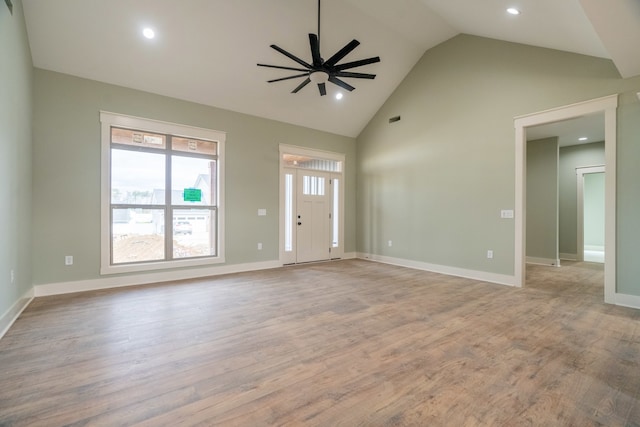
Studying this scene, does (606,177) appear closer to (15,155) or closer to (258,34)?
(258,34)

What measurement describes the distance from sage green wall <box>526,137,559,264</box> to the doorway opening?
176 inches

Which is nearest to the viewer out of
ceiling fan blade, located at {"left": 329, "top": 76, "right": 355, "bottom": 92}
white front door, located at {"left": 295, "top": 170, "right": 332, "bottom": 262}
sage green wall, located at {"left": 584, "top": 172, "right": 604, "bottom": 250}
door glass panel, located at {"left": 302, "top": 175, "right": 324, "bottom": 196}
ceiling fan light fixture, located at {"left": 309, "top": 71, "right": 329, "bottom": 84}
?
ceiling fan light fixture, located at {"left": 309, "top": 71, "right": 329, "bottom": 84}

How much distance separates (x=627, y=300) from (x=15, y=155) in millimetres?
7245

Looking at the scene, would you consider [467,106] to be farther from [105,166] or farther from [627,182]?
[105,166]

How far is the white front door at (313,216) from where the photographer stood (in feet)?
21.0

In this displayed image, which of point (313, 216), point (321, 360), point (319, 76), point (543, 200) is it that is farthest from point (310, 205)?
point (543, 200)

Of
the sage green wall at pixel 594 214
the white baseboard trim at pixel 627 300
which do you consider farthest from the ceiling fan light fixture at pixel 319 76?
the sage green wall at pixel 594 214

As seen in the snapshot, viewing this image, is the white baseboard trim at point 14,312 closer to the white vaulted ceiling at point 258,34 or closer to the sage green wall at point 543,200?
the white vaulted ceiling at point 258,34

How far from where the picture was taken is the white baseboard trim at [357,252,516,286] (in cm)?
459

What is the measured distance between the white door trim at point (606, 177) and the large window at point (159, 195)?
196 inches

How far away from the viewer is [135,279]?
447 cm

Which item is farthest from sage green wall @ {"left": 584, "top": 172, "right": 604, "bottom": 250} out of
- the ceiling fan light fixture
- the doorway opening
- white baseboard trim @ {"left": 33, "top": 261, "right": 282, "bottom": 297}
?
white baseboard trim @ {"left": 33, "top": 261, "right": 282, "bottom": 297}

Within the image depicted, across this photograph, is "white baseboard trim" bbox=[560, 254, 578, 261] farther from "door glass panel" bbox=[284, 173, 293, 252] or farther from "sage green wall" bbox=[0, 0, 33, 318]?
"sage green wall" bbox=[0, 0, 33, 318]

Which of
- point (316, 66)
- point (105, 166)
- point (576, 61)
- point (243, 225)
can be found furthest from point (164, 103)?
point (576, 61)
